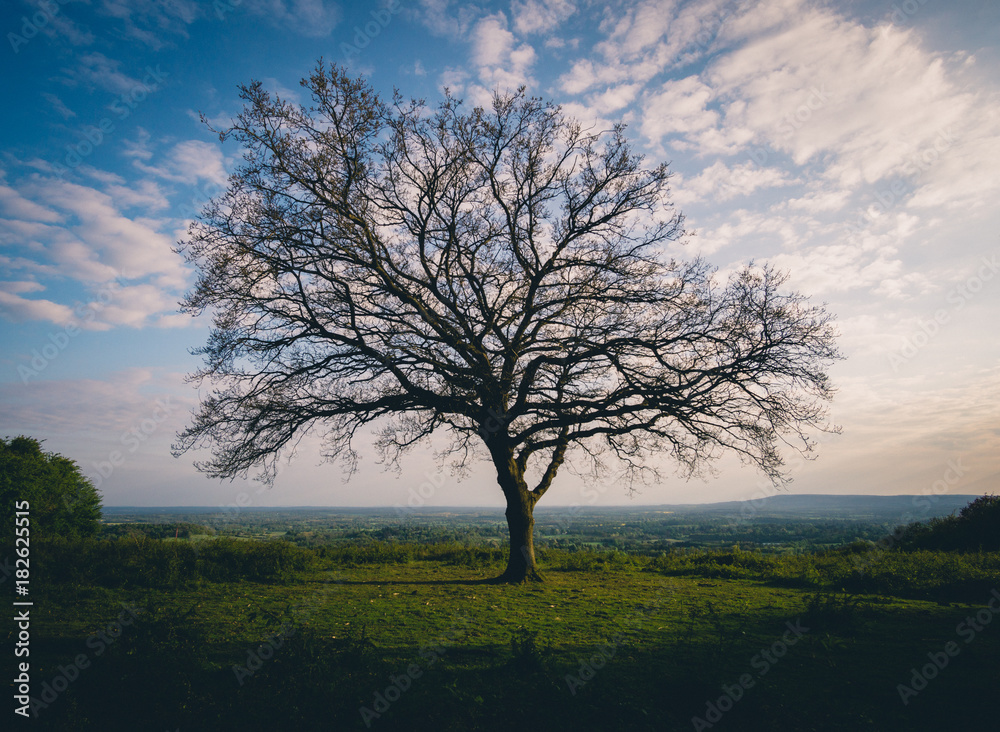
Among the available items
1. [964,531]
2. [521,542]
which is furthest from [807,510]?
[521,542]

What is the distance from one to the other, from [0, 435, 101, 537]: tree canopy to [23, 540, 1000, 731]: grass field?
9640mm

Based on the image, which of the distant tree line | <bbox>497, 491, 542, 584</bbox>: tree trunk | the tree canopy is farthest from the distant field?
the tree canopy

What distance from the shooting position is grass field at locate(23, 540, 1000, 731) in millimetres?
4461

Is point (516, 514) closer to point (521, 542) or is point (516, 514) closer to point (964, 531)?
point (521, 542)

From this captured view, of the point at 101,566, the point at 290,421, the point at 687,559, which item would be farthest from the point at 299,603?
the point at 687,559

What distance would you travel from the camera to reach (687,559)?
53.8 feet

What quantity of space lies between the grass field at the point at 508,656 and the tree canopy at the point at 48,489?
9.64 meters

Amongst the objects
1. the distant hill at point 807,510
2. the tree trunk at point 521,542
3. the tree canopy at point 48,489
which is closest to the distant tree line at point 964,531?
the distant hill at point 807,510

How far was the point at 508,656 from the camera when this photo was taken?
6.01m

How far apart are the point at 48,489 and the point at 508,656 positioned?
74.8 feet

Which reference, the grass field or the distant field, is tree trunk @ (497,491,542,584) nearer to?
the distant field

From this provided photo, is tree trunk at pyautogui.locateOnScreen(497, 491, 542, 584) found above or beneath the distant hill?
above

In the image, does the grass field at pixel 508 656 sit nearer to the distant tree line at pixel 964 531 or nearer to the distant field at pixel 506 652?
the distant field at pixel 506 652

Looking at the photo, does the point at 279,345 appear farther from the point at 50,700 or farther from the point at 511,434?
the point at 50,700
